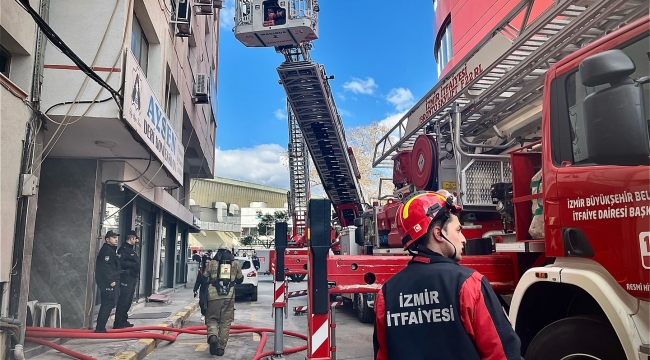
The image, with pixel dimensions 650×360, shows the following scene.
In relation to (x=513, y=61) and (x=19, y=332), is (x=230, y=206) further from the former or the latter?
(x=513, y=61)

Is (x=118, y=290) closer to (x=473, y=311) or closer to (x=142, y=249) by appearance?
(x=142, y=249)

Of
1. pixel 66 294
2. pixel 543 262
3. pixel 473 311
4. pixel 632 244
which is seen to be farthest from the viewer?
pixel 66 294

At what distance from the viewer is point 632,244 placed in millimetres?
2500

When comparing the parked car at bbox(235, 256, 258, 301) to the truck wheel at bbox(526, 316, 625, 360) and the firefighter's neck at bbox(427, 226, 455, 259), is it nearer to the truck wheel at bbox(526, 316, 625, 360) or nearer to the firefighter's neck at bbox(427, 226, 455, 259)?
the truck wheel at bbox(526, 316, 625, 360)

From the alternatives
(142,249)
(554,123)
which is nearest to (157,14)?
(142,249)

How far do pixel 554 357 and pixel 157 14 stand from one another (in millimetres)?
8916

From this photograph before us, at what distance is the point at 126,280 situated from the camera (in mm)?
8602

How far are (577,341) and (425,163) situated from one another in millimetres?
3470

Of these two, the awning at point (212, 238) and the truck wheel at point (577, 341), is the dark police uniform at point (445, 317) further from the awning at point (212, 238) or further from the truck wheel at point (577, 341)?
the awning at point (212, 238)

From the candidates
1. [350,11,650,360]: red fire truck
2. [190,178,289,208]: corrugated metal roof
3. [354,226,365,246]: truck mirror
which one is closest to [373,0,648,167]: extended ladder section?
[350,11,650,360]: red fire truck

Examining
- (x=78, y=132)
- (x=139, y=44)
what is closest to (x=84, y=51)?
(x=78, y=132)

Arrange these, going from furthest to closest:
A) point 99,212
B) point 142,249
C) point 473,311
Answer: point 142,249
point 99,212
point 473,311

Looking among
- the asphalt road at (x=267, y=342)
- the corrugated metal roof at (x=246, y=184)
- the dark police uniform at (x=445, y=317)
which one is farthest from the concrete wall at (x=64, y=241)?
the corrugated metal roof at (x=246, y=184)

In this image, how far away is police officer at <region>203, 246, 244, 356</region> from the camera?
23.7 ft
